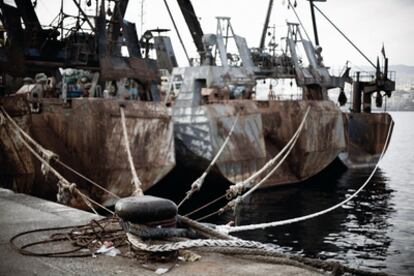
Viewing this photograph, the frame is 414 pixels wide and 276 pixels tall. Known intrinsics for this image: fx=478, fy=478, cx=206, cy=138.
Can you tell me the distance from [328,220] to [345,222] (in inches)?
18.4

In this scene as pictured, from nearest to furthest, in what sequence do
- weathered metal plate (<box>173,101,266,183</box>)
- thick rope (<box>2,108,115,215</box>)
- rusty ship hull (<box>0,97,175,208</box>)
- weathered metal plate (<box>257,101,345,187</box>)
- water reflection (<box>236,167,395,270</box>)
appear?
1. thick rope (<box>2,108,115,215</box>)
2. water reflection (<box>236,167,395,270</box>)
3. rusty ship hull (<box>0,97,175,208</box>)
4. weathered metal plate (<box>173,101,266,183</box>)
5. weathered metal plate (<box>257,101,345,187</box>)

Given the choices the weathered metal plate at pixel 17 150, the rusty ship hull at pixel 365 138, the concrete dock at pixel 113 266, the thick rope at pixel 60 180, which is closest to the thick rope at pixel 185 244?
the concrete dock at pixel 113 266

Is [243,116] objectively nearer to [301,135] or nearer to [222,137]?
[222,137]

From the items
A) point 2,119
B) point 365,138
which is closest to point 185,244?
point 2,119

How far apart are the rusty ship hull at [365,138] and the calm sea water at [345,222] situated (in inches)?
179

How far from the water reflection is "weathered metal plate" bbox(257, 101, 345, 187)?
687 mm

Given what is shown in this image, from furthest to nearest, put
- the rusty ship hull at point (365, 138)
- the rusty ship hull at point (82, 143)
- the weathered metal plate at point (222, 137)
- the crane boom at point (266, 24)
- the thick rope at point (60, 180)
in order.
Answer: the crane boom at point (266, 24), the rusty ship hull at point (365, 138), the weathered metal plate at point (222, 137), the rusty ship hull at point (82, 143), the thick rope at point (60, 180)

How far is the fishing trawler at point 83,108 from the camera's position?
11.3 m

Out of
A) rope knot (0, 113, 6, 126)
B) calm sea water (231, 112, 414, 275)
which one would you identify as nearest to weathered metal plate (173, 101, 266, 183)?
calm sea water (231, 112, 414, 275)

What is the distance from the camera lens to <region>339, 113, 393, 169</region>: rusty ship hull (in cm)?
2630

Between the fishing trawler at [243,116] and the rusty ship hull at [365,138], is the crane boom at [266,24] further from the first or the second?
the fishing trawler at [243,116]

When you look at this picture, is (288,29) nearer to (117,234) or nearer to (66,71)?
(66,71)

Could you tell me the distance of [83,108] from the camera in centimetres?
1153

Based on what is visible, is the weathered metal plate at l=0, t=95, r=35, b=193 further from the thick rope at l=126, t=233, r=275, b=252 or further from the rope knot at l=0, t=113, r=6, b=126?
the thick rope at l=126, t=233, r=275, b=252
